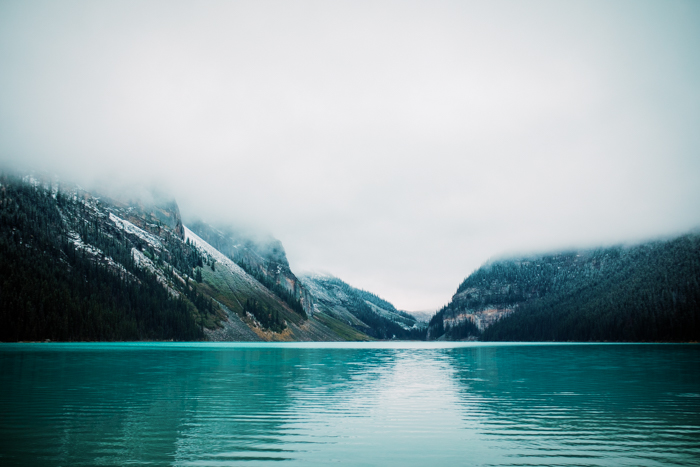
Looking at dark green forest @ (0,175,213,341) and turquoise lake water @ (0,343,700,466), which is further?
dark green forest @ (0,175,213,341)

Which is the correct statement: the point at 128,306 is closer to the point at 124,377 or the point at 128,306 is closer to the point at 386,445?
the point at 124,377

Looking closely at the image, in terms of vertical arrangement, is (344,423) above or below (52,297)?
below

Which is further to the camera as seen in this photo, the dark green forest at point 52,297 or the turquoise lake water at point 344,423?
the dark green forest at point 52,297

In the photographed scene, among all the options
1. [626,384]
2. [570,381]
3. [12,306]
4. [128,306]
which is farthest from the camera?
[128,306]

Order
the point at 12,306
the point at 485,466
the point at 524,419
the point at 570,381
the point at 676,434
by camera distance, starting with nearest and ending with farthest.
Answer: the point at 485,466
the point at 676,434
the point at 524,419
the point at 570,381
the point at 12,306

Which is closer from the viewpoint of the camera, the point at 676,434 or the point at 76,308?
the point at 676,434

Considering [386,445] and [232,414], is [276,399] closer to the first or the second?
[232,414]

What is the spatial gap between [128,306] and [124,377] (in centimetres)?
17055

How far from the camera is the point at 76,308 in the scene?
547 ft

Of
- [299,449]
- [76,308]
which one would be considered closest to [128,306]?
[76,308]

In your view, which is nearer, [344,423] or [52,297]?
[344,423]

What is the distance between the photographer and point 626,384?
41.3 m

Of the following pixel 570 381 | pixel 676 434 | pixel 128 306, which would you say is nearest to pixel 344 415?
pixel 676 434

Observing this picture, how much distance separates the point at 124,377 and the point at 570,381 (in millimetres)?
44676
